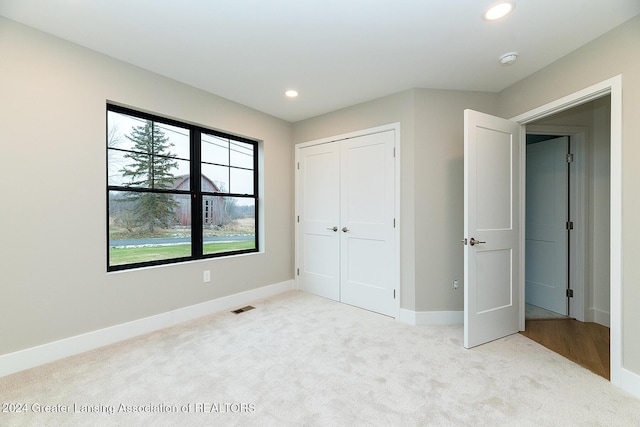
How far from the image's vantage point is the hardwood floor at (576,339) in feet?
7.14

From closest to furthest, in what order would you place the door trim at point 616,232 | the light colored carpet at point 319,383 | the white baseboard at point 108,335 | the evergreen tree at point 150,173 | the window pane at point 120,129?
the light colored carpet at point 319,383
the door trim at point 616,232
the white baseboard at point 108,335
the window pane at point 120,129
the evergreen tree at point 150,173

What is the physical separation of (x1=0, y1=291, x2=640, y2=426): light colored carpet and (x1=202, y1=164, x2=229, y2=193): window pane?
1.67 meters

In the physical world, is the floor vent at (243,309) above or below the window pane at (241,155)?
below

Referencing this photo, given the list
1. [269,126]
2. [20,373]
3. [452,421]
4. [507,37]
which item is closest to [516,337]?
[452,421]

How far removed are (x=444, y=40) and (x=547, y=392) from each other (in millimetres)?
2570

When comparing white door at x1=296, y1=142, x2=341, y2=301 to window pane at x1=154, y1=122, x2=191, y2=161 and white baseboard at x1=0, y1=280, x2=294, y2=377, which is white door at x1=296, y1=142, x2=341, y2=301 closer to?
white baseboard at x1=0, y1=280, x2=294, y2=377

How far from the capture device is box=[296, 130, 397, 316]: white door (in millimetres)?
3164

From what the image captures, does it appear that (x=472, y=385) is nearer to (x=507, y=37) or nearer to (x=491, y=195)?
(x=491, y=195)

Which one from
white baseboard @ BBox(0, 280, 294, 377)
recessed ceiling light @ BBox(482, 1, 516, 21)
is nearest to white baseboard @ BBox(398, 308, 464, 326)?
white baseboard @ BBox(0, 280, 294, 377)

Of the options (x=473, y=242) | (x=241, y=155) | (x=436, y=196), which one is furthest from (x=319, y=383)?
(x=241, y=155)

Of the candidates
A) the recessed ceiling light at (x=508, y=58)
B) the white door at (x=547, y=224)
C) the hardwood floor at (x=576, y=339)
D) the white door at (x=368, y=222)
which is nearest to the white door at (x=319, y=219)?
the white door at (x=368, y=222)

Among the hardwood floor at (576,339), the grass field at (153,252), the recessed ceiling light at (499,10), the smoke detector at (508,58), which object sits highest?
the recessed ceiling light at (499,10)

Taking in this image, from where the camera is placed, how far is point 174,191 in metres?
2.92

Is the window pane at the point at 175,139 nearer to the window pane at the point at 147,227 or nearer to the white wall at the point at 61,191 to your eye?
the white wall at the point at 61,191
